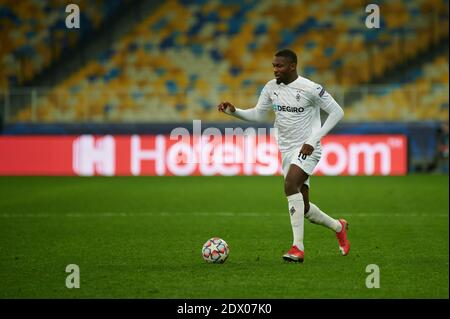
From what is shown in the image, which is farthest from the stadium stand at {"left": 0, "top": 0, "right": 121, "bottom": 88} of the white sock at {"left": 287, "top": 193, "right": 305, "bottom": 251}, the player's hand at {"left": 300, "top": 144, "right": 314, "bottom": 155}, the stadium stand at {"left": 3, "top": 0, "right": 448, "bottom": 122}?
the player's hand at {"left": 300, "top": 144, "right": 314, "bottom": 155}

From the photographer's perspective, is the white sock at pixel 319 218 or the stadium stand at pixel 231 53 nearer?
the white sock at pixel 319 218

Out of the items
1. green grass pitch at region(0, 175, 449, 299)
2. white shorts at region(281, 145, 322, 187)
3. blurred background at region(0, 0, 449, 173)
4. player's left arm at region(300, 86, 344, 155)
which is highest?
blurred background at region(0, 0, 449, 173)

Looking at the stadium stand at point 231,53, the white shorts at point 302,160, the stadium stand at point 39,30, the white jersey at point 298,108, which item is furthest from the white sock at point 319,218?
the stadium stand at point 39,30

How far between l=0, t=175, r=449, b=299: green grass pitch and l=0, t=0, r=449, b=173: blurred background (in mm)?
4267

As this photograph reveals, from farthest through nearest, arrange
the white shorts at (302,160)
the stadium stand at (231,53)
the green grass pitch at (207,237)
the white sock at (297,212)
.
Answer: the stadium stand at (231,53), the white shorts at (302,160), the white sock at (297,212), the green grass pitch at (207,237)

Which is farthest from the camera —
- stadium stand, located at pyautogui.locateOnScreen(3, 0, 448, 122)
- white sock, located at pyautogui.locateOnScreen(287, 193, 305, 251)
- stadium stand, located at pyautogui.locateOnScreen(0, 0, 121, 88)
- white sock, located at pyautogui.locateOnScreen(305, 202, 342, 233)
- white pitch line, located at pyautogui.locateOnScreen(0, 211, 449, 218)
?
stadium stand, located at pyautogui.locateOnScreen(0, 0, 121, 88)

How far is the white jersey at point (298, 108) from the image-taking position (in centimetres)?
870

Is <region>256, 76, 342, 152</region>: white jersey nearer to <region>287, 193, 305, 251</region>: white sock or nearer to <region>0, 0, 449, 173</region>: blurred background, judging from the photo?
<region>287, 193, 305, 251</region>: white sock

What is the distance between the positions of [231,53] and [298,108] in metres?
18.0

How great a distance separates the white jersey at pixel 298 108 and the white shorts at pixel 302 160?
48 mm

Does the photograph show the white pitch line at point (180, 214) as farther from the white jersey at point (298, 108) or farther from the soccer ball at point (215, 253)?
the soccer ball at point (215, 253)

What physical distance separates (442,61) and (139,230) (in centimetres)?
1605

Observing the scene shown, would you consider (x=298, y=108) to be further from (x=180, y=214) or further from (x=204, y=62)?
(x=204, y=62)

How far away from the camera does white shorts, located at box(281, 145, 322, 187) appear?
8625 mm
